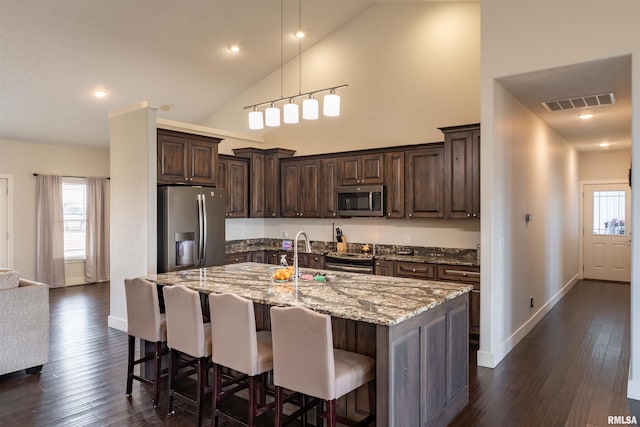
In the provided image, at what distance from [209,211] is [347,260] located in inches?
77.4

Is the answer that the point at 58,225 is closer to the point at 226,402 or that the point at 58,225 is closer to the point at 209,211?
the point at 209,211

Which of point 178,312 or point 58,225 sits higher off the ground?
point 58,225

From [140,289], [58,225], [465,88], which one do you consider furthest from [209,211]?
[58,225]

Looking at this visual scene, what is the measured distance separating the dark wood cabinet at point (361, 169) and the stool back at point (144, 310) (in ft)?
11.7

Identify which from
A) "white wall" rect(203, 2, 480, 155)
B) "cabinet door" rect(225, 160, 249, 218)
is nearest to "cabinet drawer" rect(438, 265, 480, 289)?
"white wall" rect(203, 2, 480, 155)

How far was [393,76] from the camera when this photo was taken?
6.12 metres

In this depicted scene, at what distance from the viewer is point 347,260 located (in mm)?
5836

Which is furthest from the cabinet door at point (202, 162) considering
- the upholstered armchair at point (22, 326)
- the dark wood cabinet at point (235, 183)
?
the upholstered armchair at point (22, 326)

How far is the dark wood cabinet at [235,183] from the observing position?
6.43 metres

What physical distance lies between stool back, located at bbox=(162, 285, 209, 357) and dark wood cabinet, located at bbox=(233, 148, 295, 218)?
3.87 m

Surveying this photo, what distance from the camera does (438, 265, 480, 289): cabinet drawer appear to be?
4.75 metres

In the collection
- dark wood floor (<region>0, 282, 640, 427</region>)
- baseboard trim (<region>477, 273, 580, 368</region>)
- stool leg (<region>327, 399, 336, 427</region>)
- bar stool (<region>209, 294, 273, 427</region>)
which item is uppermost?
bar stool (<region>209, 294, 273, 427</region>)

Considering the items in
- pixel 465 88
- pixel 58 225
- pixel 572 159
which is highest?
pixel 465 88

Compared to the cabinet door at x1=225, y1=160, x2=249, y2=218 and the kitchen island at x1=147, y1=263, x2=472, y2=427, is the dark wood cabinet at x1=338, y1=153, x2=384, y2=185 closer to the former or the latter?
the cabinet door at x1=225, y1=160, x2=249, y2=218
